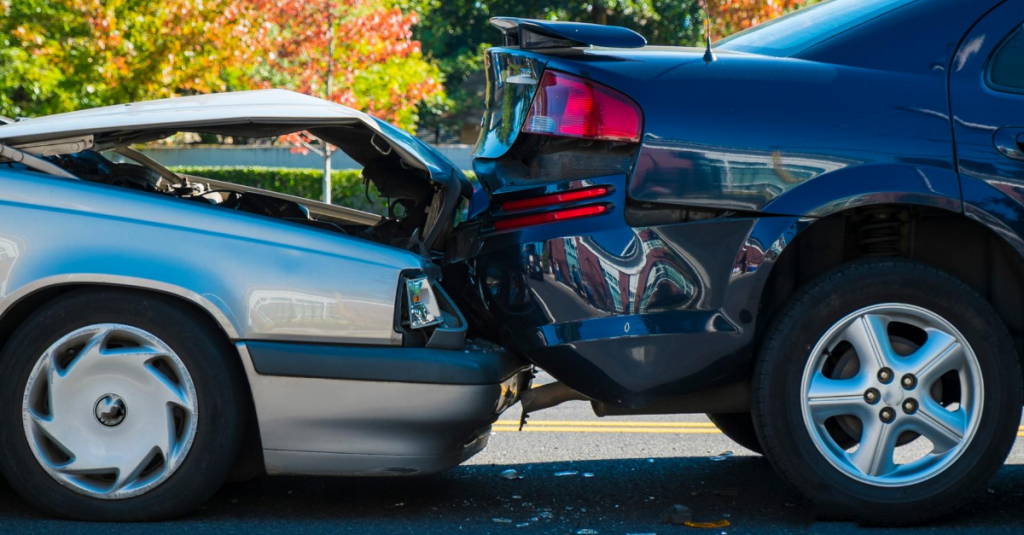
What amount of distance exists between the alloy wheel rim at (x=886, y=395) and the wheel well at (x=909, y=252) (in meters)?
0.26

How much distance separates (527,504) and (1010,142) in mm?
1942

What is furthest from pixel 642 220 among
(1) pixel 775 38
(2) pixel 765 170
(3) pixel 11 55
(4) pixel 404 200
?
(3) pixel 11 55

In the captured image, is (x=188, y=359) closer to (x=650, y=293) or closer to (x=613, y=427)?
(x=650, y=293)

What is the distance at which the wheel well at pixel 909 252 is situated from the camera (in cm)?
360

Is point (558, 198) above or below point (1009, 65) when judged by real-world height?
below

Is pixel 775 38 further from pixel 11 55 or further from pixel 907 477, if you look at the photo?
pixel 11 55

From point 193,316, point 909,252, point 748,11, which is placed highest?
point 748,11

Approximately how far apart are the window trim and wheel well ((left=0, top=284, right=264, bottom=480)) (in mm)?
2482

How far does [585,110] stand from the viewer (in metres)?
3.38

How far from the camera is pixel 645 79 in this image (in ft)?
11.1

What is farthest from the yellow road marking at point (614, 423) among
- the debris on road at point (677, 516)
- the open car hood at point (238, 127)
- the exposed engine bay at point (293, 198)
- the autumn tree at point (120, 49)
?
the autumn tree at point (120, 49)

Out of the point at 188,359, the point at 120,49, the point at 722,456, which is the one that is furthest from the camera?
the point at 120,49

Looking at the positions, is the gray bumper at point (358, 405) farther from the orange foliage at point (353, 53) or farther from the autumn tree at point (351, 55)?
Answer: the orange foliage at point (353, 53)

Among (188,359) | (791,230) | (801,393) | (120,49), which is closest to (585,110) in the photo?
(791,230)
